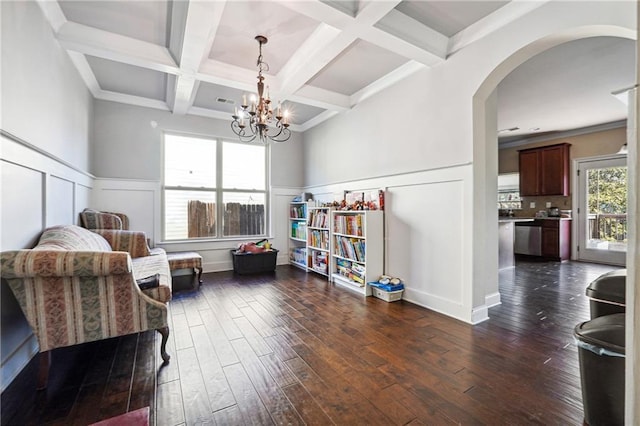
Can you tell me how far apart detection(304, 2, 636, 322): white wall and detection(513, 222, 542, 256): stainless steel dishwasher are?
12.9 ft

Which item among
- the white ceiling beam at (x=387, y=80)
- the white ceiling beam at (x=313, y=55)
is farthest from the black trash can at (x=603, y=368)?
the white ceiling beam at (x=387, y=80)

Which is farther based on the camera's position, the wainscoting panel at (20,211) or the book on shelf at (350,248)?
the book on shelf at (350,248)

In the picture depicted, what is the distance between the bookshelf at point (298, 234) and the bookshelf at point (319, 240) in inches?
9.6

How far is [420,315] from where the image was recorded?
→ 269cm

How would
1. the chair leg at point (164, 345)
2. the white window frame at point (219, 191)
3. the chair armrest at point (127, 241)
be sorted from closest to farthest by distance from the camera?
1. the chair leg at point (164, 345)
2. the chair armrest at point (127, 241)
3. the white window frame at point (219, 191)

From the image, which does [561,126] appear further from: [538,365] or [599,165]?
[538,365]

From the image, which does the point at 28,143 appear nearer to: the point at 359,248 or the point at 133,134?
A: the point at 133,134

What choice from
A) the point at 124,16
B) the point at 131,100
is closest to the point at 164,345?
the point at 124,16

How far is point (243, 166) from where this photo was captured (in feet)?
16.5

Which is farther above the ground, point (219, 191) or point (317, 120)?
point (317, 120)

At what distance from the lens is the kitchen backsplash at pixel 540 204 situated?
5779mm

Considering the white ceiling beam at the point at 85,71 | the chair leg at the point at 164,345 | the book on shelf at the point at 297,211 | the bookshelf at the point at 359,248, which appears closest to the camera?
the chair leg at the point at 164,345

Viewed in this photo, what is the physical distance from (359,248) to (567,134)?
5602 millimetres

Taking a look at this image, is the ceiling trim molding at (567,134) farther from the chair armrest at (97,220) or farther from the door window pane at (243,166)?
the chair armrest at (97,220)
